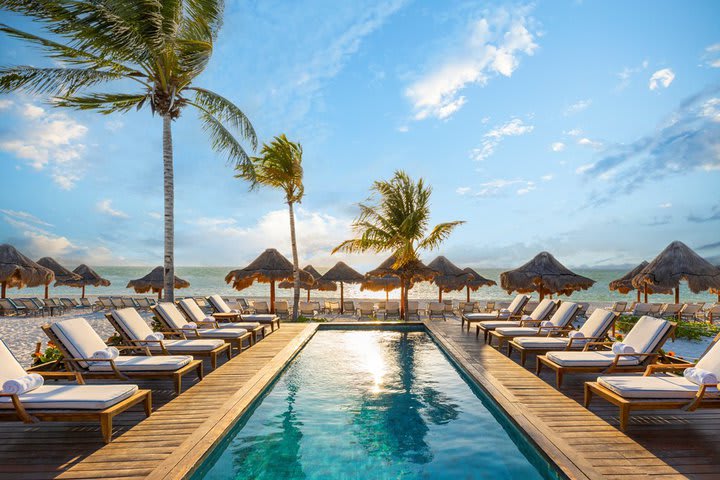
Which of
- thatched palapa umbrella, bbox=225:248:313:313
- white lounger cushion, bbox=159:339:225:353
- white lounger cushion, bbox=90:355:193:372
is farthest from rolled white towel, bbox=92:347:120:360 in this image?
thatched palapa umbrella, bbox=225:248:313:313

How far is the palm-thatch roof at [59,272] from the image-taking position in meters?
24.2

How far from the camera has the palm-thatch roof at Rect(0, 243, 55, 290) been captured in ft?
62.8

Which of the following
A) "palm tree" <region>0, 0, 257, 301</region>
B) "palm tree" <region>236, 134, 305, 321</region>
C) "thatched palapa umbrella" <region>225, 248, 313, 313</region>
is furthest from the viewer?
"thatched palapa umbrella" <region>225, 248, 313, 313</region>

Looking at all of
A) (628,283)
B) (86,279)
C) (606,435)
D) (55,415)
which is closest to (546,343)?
(606,435)

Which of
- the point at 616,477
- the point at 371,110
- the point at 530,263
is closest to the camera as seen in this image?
the point at 616,477

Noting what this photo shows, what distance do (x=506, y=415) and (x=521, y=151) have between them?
13870mm

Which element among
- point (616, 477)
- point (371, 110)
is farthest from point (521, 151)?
point (616, 477)

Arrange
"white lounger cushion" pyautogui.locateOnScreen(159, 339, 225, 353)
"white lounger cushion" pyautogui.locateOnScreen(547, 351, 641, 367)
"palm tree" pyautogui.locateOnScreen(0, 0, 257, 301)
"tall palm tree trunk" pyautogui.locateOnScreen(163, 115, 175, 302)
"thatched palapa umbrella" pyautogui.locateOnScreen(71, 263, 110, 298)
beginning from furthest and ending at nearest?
"thatched palapa umbrella" pyautogui.locateOnScreen(71, 263, 110, 298) < "tall palm tree trunk" pyautogui.locateOnScreen(163, 115, 175, 302) < "palm tree" pyautogui.locateOnScreen(0, 0, 257, 301) < "white lounger cushion" pyautogui.locateOnScreen(159, 339, 225, 353) < "white lounger cushion" pyautogui.locateOnScreen(547, 351, 641, 367)

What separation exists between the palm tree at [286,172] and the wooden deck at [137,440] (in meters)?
10.4

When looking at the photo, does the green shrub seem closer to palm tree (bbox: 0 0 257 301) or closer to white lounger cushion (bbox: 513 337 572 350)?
white lounger cushion (bbox: 513 337 572 350)

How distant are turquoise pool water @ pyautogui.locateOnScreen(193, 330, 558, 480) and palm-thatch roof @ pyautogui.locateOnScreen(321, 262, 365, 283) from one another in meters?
11.9

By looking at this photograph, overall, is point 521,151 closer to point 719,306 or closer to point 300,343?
point 719,306

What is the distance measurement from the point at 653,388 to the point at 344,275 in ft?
54.4

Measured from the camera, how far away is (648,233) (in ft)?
69.9
